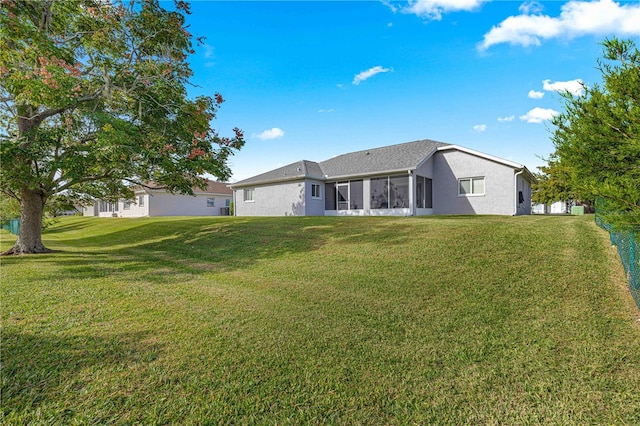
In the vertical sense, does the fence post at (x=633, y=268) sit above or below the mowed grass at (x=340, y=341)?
above

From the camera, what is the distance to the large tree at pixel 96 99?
8.37m

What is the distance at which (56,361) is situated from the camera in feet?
11.4

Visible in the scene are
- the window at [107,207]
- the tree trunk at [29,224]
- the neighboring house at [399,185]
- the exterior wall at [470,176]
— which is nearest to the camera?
the tree trunk at [29,224]

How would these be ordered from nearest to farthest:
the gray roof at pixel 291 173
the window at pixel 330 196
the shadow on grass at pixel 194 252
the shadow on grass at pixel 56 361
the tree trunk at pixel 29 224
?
the shadow on grass at pixel 56 361 → the shadow on grass at pixel 194 252 → the tree trunk at pixel 29 224 → the gray roof at pixel 291 173 → the window at pixel 330 196

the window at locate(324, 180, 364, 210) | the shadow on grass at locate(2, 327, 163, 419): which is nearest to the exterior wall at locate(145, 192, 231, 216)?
the window at locate(324, 180, 364, 210)

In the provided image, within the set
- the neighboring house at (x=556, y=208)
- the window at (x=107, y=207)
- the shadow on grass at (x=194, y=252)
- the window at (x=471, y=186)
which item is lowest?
the shadow on grass at (x=194, y=252)

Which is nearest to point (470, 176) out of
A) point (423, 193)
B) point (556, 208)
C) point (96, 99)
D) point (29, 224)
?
point (423, 193)

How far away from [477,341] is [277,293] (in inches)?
139

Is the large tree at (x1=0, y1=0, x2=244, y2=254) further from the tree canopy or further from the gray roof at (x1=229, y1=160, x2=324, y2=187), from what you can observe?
the tree canopy

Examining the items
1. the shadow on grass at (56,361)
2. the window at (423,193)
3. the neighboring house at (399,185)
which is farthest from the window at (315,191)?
the shadow on grass at (56,361)

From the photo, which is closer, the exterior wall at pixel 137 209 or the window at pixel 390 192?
the window at pixel 390 192

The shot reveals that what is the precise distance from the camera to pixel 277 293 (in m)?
5.92

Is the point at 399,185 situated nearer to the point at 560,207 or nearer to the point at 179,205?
the point at 179,205

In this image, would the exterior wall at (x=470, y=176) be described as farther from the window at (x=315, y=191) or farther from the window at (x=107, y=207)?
the window at (x=107, y=207)
